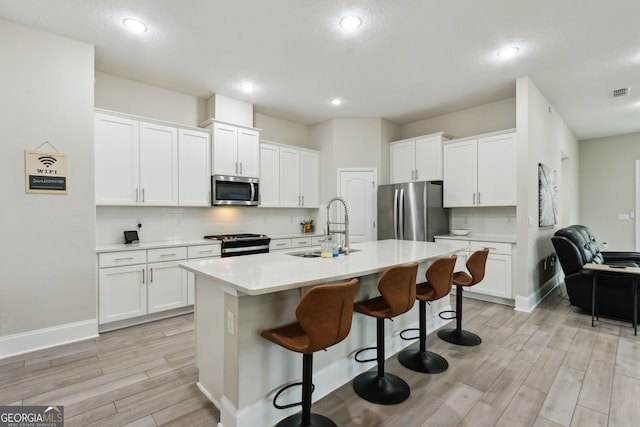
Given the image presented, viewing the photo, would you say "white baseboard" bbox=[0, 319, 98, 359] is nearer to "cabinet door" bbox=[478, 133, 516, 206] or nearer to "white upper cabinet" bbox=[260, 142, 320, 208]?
"white upper cabinet" bbox=[260, 142, 320, 208]

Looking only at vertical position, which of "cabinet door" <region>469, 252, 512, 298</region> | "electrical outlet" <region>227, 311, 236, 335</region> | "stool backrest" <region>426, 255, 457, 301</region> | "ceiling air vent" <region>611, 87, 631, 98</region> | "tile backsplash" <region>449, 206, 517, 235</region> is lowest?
→ "cabinet door" <region>469, 252, 512, 298</region>

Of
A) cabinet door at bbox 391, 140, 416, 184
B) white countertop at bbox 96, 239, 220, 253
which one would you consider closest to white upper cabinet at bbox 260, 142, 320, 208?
white countertop at bbox 96, 239, 220, 253

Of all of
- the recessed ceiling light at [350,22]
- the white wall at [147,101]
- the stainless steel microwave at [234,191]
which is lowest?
the stainless steel microwave at [234,191]

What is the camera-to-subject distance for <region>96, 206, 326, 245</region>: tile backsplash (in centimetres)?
380

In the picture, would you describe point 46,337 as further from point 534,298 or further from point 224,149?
point 534,298

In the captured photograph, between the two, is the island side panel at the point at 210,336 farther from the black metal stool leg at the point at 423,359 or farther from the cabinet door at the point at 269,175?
the cabinet door at the point at 269,175

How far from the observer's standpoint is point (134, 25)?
2.83m

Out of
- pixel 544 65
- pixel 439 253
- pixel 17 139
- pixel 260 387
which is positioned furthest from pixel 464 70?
pixel 17 139

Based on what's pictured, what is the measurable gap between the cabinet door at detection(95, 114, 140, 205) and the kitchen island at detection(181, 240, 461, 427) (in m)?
2.09

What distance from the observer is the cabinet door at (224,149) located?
14.4ft

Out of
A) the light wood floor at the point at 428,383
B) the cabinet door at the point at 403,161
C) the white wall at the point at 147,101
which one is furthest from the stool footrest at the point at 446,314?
the white wall at the point at 147,101

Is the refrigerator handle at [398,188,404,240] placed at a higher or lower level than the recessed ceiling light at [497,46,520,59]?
lower

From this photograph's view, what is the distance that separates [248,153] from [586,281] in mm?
4827

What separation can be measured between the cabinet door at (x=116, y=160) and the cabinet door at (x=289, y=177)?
2248mm
